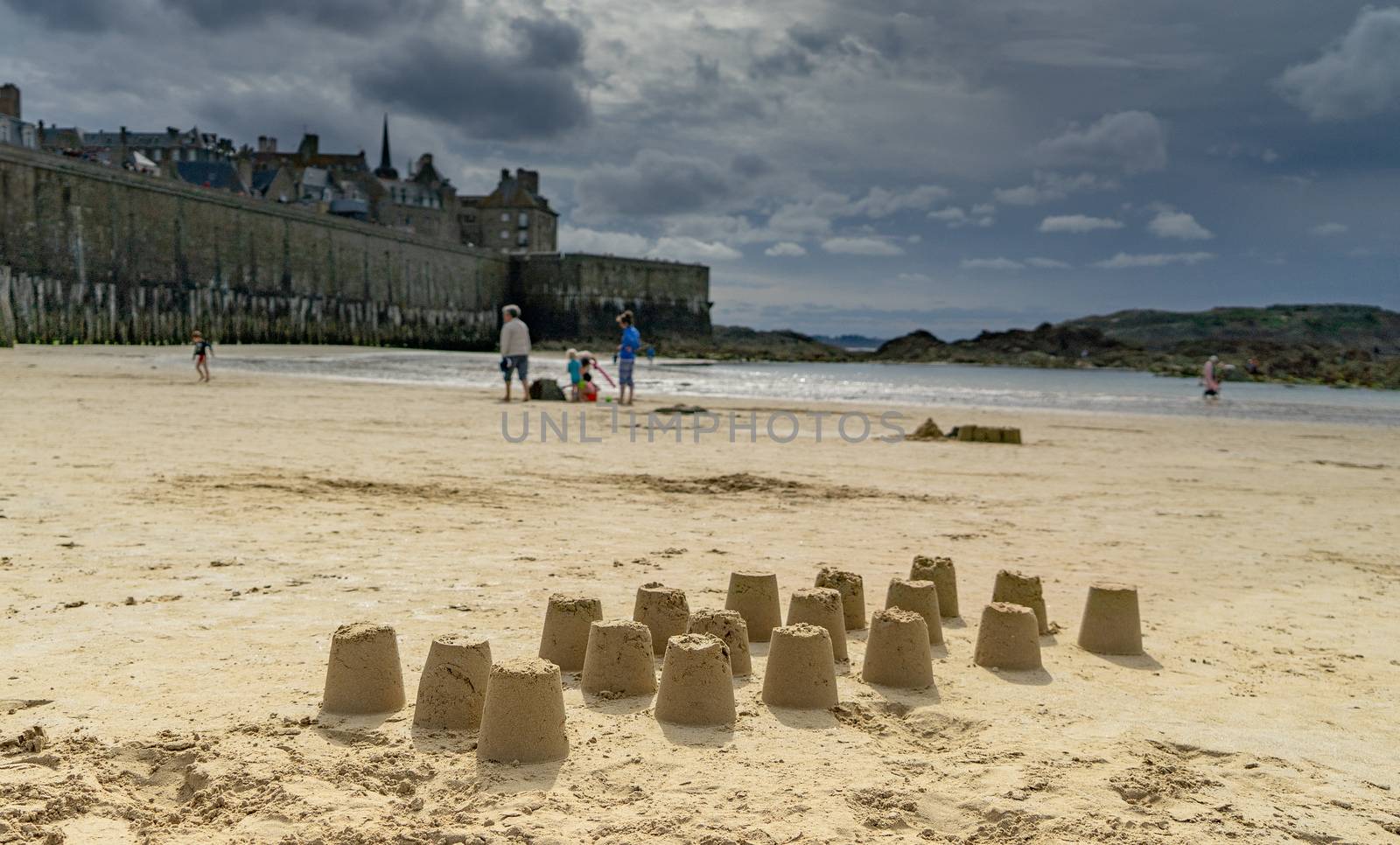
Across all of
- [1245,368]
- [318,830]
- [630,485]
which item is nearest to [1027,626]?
[318,830]

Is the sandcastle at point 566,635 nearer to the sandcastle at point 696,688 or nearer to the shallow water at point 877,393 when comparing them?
the sandcastle at point 696,688

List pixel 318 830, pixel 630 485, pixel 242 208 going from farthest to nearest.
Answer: pixel 242 208, pixel 630 485, pixel 318 830

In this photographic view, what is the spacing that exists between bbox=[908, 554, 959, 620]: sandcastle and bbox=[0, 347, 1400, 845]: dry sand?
0.13 meters

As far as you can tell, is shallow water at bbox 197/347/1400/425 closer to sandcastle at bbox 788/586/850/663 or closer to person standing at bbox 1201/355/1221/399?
person standing at bbox 1201/355/1221/399

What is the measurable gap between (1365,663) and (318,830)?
4.22m

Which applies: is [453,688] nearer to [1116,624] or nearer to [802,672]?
[802,672]

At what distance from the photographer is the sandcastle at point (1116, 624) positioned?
426 cm

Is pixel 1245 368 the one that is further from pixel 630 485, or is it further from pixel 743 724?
pixel 743 724

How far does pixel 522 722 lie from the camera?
2975mm

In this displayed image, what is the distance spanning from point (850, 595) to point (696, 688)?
1477mm

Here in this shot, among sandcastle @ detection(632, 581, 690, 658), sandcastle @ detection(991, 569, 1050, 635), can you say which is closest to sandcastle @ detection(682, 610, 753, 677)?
sandcastle @ detection(632, 581, 690, 658)

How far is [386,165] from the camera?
109 meters

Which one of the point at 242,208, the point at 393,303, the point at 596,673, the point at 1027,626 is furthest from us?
the point at 393,303

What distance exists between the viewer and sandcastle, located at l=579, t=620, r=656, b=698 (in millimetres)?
3551
